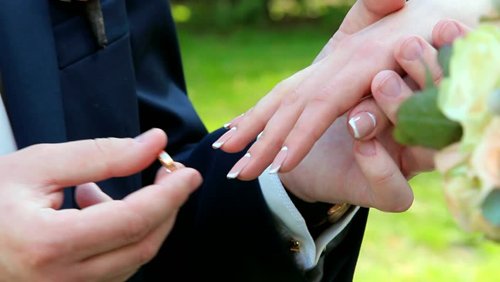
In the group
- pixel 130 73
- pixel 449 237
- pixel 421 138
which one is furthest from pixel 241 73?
pixel 421 138

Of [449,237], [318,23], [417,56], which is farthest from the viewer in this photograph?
[318,23]

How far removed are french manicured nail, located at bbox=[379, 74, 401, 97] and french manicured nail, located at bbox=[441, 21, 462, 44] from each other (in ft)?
0.20

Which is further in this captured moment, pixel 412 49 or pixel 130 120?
pixel 130 120

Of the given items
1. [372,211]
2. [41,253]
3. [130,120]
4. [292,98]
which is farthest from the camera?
[372,211]

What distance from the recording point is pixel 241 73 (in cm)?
518

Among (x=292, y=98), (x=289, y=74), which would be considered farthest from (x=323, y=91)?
(x=289, y=74)

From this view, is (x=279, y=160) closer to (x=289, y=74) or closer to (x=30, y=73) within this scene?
(x=30, y=73)

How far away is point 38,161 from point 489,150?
455mm

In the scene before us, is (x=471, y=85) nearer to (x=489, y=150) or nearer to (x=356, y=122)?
Result: (x=489, y=150)

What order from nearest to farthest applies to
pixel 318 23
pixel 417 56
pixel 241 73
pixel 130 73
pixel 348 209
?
pixel 417 56
pixel 348 209
pixel 130 73
pixel 241 73
pixel 318 23

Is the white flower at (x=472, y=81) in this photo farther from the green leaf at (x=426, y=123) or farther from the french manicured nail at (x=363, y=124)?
the french manicured nail at (x=363, y=124)

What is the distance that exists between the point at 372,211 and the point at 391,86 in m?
2.33

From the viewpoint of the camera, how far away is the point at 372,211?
10.6 ft

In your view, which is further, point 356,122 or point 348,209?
point 348,209
